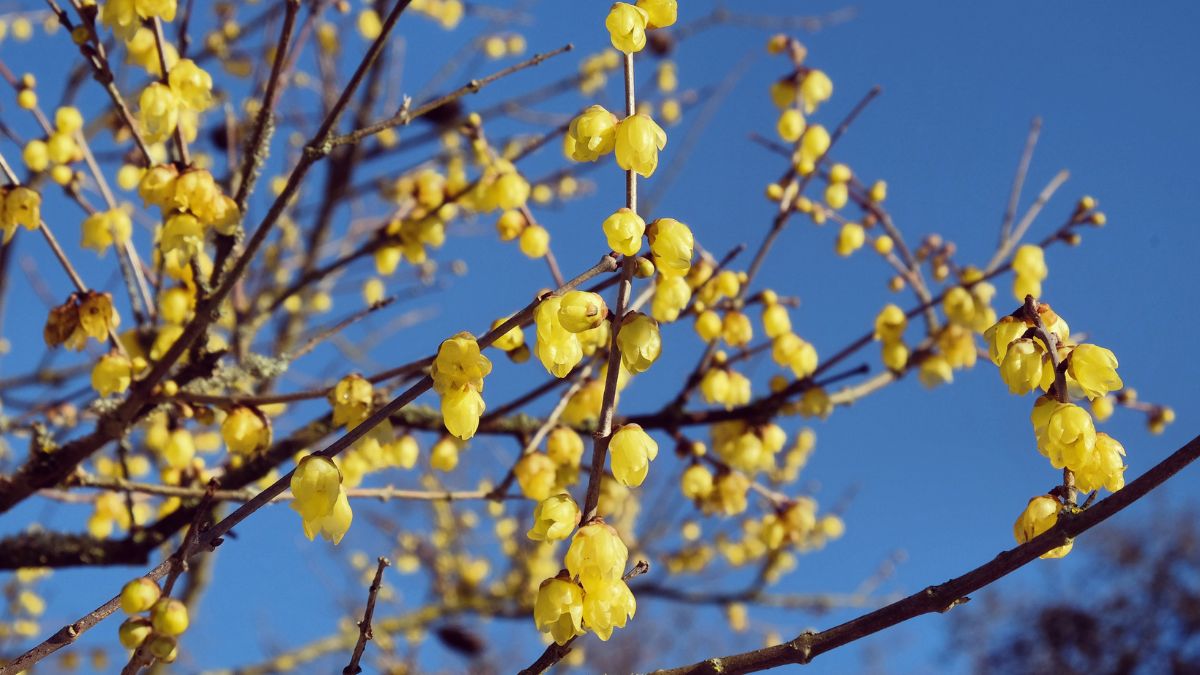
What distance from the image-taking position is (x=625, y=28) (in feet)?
4.73

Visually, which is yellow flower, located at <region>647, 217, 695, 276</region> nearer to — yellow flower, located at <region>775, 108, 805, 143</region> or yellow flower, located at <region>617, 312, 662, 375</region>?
yellow flower, located at <region>617, 312, 662, 375</region>

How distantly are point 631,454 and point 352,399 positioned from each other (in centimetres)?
75

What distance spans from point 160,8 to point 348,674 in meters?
1.38

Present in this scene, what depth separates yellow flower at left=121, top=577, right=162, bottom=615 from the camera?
1284 millimetres

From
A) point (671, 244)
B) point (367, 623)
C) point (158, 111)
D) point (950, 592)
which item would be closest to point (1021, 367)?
point (950, 592)

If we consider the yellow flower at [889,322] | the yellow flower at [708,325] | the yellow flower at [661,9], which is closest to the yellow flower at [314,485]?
the yellow flower at [661,9]

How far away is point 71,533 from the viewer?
2555 mm

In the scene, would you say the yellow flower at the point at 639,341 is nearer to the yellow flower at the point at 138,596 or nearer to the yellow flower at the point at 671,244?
the yellow flower at the point at 671,244

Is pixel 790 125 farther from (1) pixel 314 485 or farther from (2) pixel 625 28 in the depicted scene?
(1) pixel 314 485

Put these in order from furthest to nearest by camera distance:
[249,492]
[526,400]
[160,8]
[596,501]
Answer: [526,400]
[249,492]
[160,8]
[596,501]

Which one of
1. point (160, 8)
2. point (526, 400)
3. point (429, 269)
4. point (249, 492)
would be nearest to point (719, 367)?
point (526, 400)

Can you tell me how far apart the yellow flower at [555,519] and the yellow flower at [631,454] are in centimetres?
8

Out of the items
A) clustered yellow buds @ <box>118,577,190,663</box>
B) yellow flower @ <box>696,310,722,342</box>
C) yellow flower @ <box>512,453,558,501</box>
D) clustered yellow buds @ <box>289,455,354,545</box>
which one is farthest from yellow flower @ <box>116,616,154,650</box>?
yellow flower @ <box>696,310,722,342</box>

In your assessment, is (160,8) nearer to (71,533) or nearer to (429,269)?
(71,533)
